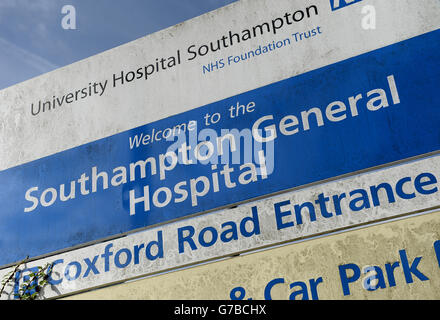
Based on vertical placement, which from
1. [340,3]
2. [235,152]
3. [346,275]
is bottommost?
[346,275]

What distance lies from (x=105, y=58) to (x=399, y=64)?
388 centimetres

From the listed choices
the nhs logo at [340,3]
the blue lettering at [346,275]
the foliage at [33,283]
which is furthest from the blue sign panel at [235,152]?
the blue lettering at [346,275]

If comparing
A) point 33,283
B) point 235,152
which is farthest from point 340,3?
point 33,283

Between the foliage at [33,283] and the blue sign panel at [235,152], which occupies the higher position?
the blue sign panel at [235,152]

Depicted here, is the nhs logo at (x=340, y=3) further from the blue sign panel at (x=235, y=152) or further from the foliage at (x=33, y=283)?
the foliage at (x=33, y=283)

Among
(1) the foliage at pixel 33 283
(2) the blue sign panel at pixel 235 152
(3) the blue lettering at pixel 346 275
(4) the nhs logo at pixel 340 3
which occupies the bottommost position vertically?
(3) the blue lettering at pixel 346 275

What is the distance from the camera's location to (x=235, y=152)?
5.79 metres

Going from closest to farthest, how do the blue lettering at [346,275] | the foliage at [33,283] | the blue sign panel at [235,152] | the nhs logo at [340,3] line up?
the blue lettering at [346,275] < the blue sign panel at [235,152] < the foliage at [33,283] < the nhs logo at [340,3]

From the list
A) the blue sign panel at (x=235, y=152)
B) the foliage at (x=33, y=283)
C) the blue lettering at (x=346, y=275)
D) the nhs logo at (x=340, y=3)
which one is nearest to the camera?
the blue lettering at (x=346, y=275)

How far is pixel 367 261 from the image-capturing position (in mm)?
4602

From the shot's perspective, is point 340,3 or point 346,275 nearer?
point 346,275

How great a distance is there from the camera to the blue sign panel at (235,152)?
5250 mm

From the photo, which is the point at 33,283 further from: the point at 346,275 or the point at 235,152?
the point at 346,275
